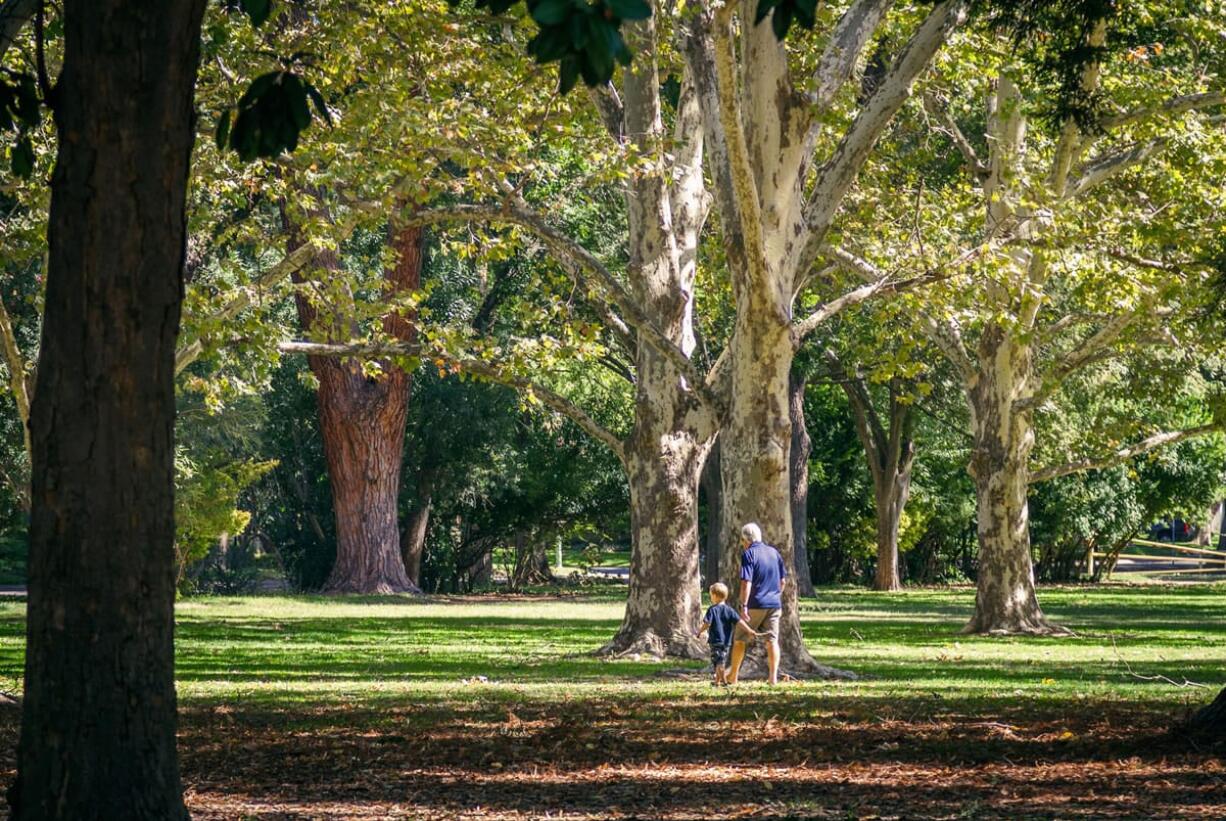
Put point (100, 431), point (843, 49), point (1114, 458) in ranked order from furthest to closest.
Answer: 1. point (1114, 458)
2. point (843, 49)
3. point (100, 431)

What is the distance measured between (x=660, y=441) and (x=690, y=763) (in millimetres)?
9558

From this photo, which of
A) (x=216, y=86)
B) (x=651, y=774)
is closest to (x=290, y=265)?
(x=216, y=86)

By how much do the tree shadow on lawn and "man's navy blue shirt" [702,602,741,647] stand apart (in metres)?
2.64

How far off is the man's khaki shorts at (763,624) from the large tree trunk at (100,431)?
35.0 ft

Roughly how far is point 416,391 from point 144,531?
36853 mm

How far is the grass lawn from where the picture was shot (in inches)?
346

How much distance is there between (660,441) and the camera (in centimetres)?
1970

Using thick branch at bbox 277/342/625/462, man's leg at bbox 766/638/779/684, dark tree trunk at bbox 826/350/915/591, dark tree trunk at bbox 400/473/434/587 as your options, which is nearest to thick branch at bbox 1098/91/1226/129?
thick branch at bbox 277/342/625/462

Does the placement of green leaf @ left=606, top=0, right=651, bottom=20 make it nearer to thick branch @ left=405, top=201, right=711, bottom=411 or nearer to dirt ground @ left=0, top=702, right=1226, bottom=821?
dirt ground @ left=0, top=702, right=1226, bottom=821

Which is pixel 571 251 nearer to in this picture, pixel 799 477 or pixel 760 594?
pixel 760 594

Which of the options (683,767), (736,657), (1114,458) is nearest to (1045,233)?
(736,657)

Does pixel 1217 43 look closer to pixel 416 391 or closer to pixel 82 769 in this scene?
pixel 82 769

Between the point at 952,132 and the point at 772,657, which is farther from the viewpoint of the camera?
the point at 952,132

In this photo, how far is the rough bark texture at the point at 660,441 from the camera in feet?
64.7
